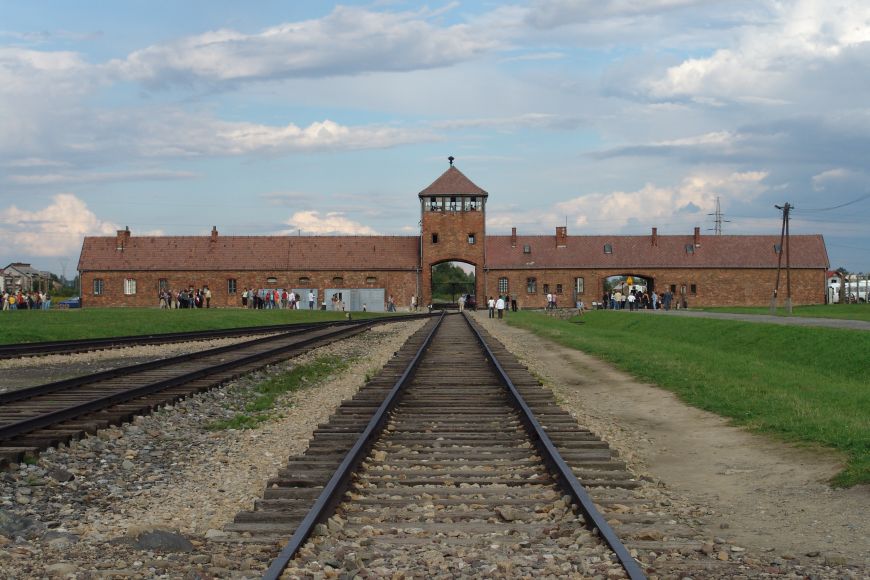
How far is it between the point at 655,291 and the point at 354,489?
256ft

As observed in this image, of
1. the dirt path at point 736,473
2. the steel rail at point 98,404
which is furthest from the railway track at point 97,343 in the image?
the dirt path at point 736,473

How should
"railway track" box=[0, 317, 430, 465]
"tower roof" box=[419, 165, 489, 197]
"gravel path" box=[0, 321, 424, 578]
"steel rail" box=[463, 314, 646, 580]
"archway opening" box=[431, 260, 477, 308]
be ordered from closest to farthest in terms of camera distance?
"steel rail" box=[463, 314, 646, 580], "gravel path" box=[0, 321, 424, 578], "railway track" box=[0, 317, 430, 465], "tower roof" box=[419, 165, 489, 197], "archway opening" box=[431, 260, 477, 308]

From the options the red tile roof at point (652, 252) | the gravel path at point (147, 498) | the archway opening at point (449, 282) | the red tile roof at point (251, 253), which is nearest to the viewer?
the gravel path at point (147, 498)

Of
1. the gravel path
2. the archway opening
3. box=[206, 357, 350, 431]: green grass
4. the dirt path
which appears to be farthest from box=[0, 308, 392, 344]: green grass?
the archway opening

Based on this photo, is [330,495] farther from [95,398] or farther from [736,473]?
[95,398]

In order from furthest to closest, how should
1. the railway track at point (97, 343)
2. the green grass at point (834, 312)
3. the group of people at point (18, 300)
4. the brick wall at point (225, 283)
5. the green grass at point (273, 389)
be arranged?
the brick wall at point (225, 283)
the group of people at point (18, 300)
the green grass at point (834, 312)
the railway track at point (97, 343)
the green grass at point (273, 389)

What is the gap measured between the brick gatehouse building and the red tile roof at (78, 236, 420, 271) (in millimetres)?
89

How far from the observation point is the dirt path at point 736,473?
601 cm

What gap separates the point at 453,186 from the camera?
81562 millimetres

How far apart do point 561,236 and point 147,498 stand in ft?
260

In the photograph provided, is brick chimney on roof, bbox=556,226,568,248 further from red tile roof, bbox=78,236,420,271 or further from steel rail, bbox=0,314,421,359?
steel rail, bbox=0,314,421,359

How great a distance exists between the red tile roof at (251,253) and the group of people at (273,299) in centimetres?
358

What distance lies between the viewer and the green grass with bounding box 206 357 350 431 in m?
11.2

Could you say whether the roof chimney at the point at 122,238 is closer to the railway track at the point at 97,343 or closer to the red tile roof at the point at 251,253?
the red tile roof at the point at 251,253
